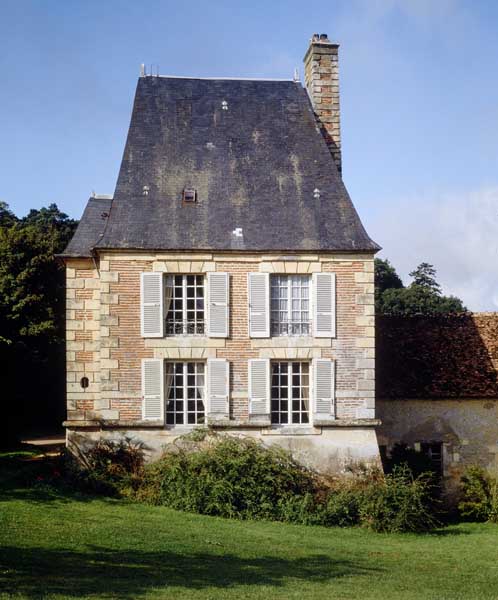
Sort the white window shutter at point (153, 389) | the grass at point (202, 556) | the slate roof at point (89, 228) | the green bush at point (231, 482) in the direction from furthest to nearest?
the slate roof at point (89, 228) < the white window shutter at point (153, 389) < the green bush at point (231, 482) < the grass at point (202, 556)

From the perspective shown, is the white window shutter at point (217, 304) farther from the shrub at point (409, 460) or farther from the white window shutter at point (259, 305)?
the shrub at point (409, 460)

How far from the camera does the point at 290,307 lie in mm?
18266

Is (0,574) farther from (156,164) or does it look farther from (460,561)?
(156,164)

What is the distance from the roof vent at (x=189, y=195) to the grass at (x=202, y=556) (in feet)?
21.7

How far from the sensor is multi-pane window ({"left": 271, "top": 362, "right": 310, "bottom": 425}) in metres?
18.1

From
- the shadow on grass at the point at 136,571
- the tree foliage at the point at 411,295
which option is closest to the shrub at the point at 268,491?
the shadow on grass at the point at 136,571

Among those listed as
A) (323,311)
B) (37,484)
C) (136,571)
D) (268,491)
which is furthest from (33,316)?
(136,571)

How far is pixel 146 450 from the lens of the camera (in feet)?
57.8

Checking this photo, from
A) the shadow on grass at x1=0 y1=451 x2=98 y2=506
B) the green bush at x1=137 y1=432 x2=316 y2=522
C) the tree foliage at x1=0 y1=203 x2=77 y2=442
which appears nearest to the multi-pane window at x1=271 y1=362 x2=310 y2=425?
the green bush at x1=137 y1=432 x2=316 y2=522

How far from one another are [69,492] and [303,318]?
5.96m

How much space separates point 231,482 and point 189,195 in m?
6.37

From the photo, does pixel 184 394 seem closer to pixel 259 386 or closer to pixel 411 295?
pixel 259 386

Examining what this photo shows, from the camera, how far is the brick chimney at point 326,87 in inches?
811

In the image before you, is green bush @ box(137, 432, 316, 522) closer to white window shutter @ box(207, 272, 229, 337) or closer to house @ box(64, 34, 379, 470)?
house @ box(64, 34, 379, 470)
